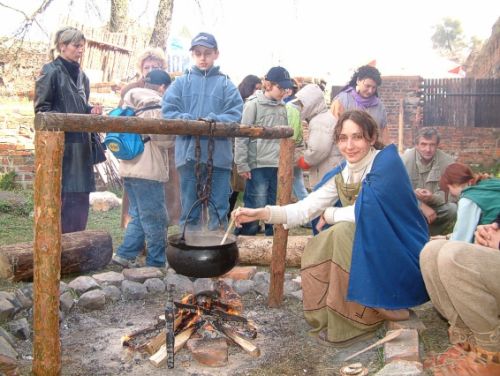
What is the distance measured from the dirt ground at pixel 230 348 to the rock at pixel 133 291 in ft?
0.27

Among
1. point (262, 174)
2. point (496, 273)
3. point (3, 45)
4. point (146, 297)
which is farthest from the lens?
point (3, 45)

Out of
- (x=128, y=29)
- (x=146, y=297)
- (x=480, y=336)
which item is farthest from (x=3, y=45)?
(x=480, y=336)

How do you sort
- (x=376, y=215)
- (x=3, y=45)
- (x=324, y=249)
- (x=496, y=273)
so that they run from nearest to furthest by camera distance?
(x=496, y=273) < (x=376, y=215) < (x=324, y=249) < (x=3, y=45)

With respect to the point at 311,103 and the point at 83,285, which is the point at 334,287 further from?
the point at 311,103

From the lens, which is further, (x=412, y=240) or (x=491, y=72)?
(x=491, y=72)

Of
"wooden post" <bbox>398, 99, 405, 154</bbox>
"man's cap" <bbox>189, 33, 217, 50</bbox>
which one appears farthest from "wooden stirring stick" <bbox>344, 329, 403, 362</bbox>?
"wooden post" <bbox>398, 99, 405, 154</bbox>

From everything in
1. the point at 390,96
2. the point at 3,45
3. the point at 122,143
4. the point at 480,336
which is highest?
the point at 3,45

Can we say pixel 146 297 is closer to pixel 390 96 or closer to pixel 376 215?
pixel 376 215

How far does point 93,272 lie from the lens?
4.95 meters

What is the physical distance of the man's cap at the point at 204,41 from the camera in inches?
184

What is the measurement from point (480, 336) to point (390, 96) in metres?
11.9

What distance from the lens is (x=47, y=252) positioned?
2.82 metres

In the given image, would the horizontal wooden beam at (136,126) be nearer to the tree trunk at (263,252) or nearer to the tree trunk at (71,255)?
the tree trunk at (263,252)

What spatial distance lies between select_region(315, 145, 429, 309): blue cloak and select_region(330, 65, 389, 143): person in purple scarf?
2670 mm
